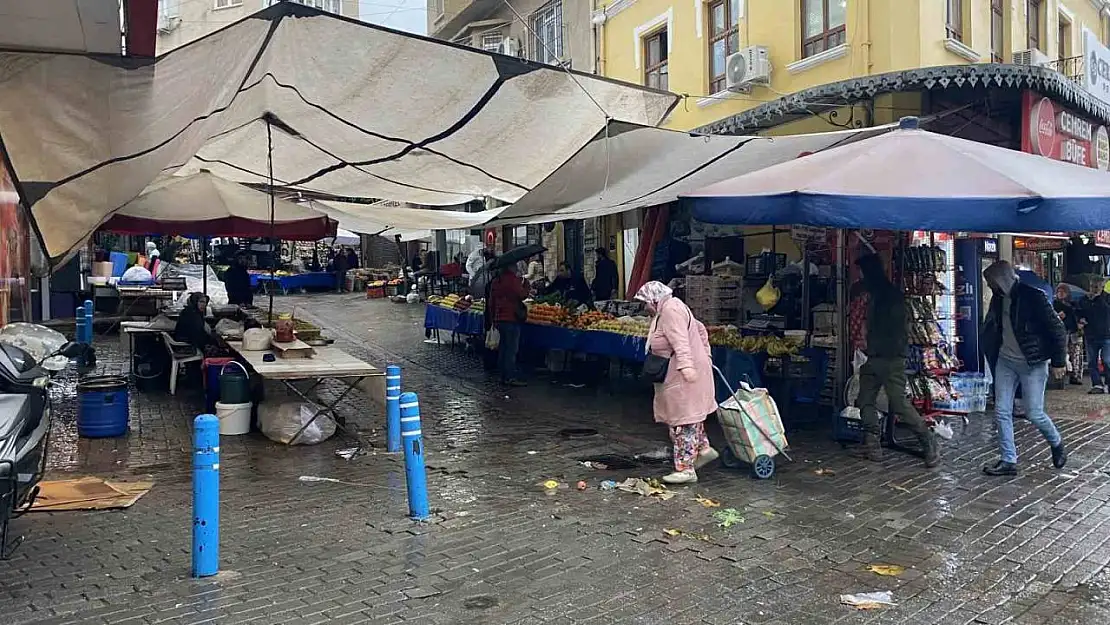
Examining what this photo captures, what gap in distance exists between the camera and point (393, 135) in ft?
27.5

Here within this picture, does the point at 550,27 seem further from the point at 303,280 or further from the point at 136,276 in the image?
the point at 303,280

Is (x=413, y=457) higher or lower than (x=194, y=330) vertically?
lower

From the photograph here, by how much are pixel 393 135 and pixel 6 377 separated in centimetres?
445

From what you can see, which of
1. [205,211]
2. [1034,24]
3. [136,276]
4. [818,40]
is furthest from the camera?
[136,276]

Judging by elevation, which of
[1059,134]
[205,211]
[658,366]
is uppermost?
[1059,134]

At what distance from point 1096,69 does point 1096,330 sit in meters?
4.82

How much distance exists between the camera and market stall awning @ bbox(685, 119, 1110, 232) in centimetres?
629

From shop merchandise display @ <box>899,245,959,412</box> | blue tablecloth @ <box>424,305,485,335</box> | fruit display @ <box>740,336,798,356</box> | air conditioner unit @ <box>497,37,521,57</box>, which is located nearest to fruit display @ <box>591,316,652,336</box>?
fruit display @ <box>740,336,798,356</box>

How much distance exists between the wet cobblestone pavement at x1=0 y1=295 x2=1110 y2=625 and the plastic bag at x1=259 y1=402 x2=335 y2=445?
6.4 inches

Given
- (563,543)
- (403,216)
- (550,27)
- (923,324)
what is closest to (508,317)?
(403,216)

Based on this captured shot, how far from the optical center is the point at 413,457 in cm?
578

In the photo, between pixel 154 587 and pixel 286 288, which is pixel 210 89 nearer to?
pixel 154 587

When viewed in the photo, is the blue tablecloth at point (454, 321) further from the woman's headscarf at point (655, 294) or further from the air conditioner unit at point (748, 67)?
the woman's headscarf at point (655, 294)

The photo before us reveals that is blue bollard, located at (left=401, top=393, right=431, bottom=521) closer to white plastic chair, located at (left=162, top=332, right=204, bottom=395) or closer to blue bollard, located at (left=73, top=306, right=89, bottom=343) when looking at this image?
white plastic chair, located at (left=162, top=332, right=204, bottom=395)
